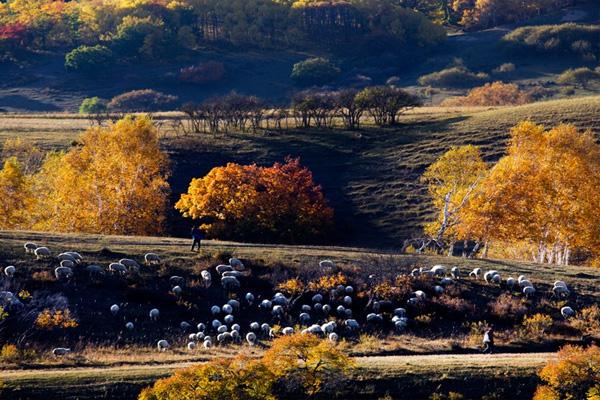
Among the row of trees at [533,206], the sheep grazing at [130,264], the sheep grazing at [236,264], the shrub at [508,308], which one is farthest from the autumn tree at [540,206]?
the sheep grazing at [130,264]

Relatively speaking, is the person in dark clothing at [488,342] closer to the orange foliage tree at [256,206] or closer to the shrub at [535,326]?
the shrub at [535,326]

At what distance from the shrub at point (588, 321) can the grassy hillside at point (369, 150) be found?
146 ft

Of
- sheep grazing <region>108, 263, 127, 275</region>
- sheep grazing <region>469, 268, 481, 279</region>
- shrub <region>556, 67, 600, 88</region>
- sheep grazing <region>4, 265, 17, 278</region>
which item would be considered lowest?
sheep grazing <region>469, 268, 481, 279</region>

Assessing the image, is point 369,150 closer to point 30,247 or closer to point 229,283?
point 229,283

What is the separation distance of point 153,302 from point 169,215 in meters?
49.3

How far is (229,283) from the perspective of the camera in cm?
5528

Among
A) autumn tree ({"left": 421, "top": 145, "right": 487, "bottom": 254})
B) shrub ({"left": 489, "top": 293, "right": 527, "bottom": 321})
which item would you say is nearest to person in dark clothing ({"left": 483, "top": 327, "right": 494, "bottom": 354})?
Result: shrub ({"left": 489, "top": 293, "right": 527, "bottom": 321})

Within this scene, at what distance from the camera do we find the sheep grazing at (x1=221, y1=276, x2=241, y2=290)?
55156 millimetres

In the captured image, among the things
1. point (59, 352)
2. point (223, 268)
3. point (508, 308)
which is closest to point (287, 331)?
point (223, 268)

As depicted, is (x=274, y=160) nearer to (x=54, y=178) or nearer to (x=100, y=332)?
(x=54, y=178)

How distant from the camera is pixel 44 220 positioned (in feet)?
292

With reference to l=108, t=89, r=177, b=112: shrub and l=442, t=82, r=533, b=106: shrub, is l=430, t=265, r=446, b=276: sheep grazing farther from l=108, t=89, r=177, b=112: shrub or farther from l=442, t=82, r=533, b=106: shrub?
l=108, t=89, r=177, b=112: shrub

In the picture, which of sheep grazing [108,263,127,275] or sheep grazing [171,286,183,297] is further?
sheep grazing [108,263,127,275]

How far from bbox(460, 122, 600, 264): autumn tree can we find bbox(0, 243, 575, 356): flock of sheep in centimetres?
1945
